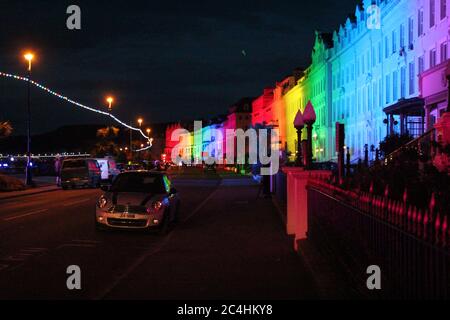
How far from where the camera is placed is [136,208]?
47.7 ft

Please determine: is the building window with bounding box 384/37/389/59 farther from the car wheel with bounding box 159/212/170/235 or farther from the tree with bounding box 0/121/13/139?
the car wheel with bounding box 159/212/170/235

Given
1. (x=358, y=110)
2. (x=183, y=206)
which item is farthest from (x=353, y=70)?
(x=183, y=206)

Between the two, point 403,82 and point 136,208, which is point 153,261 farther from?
point 403,82

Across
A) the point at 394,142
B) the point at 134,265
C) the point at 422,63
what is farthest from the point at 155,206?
the point at 422,63

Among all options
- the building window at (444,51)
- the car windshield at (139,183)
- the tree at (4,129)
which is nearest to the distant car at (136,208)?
the car windshield at (139,183)

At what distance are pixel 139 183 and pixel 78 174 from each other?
23.0m

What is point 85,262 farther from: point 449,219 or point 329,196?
point 449,219

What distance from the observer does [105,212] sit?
14484mm

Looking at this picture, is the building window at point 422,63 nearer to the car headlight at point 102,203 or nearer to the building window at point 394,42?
the building window at point 394,42

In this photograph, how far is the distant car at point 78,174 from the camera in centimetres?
3803

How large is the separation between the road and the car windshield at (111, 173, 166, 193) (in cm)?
118

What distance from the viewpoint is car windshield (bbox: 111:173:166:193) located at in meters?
15.8

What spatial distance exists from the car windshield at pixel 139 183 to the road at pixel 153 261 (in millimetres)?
1175

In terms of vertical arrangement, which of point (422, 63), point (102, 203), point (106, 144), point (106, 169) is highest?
point (422, 63)
